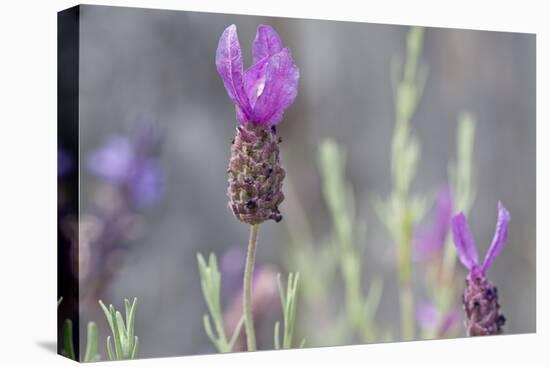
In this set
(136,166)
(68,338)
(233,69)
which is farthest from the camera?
(136,166)

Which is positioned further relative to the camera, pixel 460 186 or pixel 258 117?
pixel 460 186

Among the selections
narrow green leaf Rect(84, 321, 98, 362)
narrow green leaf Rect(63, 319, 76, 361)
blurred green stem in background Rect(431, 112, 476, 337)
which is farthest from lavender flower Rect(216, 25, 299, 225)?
blurred green stem in background Rect(431, 112, 476, 337)

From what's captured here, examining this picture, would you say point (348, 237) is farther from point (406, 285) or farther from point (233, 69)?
point (233, 69)

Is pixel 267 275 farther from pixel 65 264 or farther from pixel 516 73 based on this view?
pixel 516 73

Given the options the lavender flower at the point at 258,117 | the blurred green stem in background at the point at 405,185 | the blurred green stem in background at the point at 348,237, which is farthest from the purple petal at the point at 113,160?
the blurred green stem in background at the point at 405,185

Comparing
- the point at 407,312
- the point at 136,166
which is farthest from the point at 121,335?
the point at 407,312
